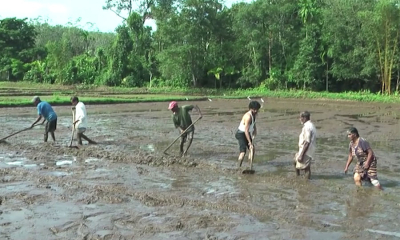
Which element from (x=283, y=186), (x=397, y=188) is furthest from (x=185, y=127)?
(x=397, y=188)

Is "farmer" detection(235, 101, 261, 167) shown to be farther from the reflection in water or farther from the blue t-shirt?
the blue t-shirt

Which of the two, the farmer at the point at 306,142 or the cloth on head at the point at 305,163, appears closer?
the farmer at the point at 306,142

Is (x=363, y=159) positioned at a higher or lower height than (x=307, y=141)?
lower

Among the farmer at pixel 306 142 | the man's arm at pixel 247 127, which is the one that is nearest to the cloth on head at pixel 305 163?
the farmer at pixel 306 142

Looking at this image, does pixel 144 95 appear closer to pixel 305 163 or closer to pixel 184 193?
pixel 305 163

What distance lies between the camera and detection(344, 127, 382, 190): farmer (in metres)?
8.45

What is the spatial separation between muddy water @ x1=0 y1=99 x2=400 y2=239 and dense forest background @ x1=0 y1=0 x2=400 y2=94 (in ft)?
77.5

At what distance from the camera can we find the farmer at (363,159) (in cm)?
845

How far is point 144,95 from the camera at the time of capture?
1507 inches

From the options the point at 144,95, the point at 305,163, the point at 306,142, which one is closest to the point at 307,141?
the point at 306,142

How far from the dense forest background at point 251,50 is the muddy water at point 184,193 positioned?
2363cm

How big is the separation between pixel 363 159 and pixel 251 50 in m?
36.0

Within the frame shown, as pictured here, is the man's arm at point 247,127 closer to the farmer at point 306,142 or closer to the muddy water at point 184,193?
the muddy water at point 184,193

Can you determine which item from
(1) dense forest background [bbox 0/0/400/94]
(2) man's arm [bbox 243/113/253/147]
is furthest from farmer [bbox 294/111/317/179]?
(1) dense forest background [bbox 0/0/400/94]
